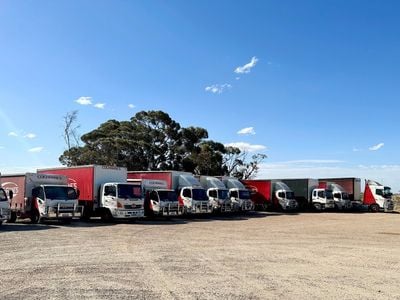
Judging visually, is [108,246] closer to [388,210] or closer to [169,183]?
[169,183]

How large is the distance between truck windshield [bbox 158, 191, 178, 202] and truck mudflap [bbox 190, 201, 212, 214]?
2.36 m

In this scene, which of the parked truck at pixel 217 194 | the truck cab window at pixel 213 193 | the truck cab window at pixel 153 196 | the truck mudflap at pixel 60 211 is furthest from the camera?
the truck cab window at pixel 213 193

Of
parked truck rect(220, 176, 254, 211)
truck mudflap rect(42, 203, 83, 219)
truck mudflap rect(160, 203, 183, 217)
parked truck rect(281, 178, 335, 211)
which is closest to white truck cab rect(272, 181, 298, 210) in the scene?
parked truck rect(281, 178, 335, 211)

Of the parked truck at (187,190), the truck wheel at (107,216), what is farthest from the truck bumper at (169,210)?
the truck wheel at (107,216)

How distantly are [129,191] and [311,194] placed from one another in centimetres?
2545

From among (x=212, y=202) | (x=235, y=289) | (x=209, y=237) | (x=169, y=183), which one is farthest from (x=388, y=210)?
(x=235, y=289)

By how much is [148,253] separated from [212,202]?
72.6ft

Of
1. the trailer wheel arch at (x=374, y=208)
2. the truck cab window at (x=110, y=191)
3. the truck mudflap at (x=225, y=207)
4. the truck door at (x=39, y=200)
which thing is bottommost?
the trailer wheel arch at (x=374, y=208)

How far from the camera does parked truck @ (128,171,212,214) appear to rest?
31469 millimetres

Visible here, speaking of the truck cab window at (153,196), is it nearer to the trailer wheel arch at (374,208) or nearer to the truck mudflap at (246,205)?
the truck mudflap at (246,205)

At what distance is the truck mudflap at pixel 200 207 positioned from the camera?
3141 centimetres

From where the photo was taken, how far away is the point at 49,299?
758 cm

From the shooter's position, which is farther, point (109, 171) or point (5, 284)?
point (109, 171)

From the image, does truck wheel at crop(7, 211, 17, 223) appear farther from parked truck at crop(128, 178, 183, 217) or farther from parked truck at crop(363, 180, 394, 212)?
parked truck at crop(363, 180, 394, 212)
